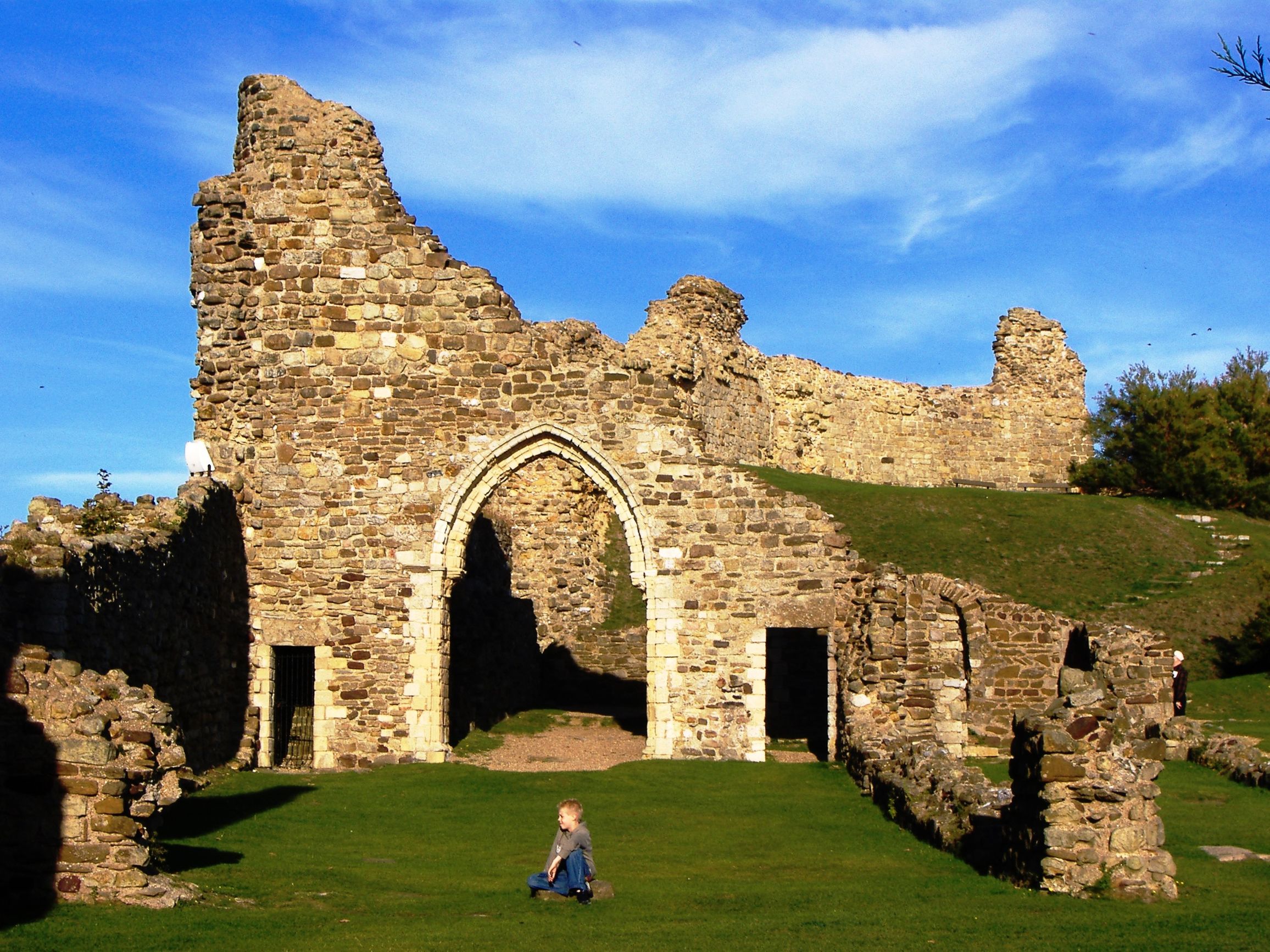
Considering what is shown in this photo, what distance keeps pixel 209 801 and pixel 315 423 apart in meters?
6.41

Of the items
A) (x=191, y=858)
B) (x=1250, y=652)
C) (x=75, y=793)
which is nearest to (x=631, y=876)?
(x=191, y=858)

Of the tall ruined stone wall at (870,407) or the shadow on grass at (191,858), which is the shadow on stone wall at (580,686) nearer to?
the tall ruined stone wall at (870,407)

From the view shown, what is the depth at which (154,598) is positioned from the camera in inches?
592

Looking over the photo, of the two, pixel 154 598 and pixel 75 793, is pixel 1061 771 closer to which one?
pixel 75 793

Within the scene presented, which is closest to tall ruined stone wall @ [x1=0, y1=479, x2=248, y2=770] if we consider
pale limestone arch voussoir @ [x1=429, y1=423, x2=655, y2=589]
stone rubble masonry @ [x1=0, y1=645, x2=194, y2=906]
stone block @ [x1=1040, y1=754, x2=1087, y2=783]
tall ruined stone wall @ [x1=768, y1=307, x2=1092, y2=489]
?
stone rubble masonry @ [x1=0, y1=645, x2=194, y2=906]

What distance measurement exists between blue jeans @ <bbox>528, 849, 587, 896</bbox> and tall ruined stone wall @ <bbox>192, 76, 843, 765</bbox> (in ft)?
→ 29.9

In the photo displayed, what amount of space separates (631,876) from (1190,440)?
3066 centimetres

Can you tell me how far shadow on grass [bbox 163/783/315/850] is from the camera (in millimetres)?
12695

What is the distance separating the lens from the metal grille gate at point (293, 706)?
65.3 ft

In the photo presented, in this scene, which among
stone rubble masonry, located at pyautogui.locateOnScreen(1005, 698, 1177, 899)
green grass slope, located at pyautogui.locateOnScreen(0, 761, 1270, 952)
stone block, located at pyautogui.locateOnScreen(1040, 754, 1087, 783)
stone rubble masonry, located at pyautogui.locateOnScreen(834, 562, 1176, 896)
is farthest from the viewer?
stone rubble masonry, located at pyautogui.locateOnScreen(834, 562, 1176, 896)

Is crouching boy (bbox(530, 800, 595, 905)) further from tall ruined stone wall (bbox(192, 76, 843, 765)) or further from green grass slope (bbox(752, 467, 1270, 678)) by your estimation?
green grass slope (bbox(752, 467, 1270, 678))

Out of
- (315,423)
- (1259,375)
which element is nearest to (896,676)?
(315,423)

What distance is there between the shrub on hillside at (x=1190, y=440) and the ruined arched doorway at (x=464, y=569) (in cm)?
2134

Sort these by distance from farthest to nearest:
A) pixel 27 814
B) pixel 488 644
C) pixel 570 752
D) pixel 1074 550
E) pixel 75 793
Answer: pixel 1074 550
pixel 488 644
pixel 570 752
pixel 75 793
pixel 27 814
